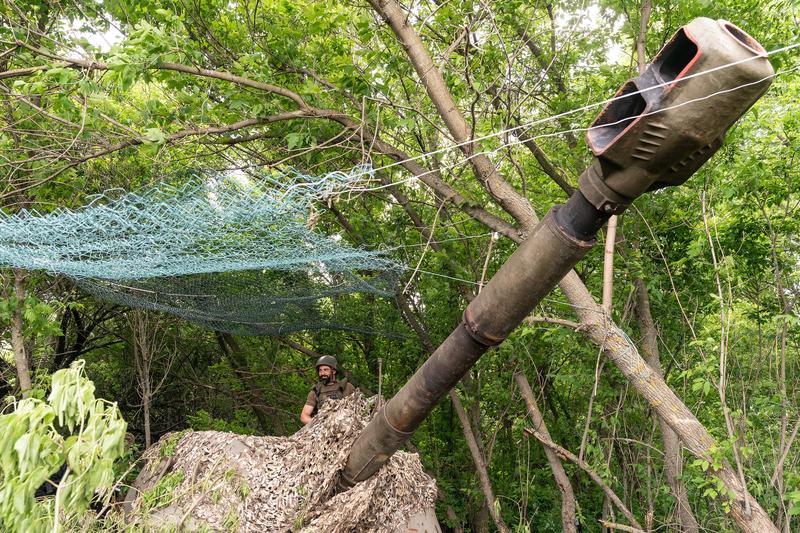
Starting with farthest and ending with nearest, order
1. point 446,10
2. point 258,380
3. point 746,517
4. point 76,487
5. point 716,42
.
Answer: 1. point 258,380
2. point 446,10
3. point 746,517
4. point 76,487
5. point 716,42

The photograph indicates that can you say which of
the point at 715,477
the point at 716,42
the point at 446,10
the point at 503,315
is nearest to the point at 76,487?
the point at 503,315

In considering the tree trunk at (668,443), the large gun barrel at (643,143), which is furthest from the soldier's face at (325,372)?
the large gun barrel at (643,143)

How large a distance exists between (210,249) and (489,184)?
235 cm

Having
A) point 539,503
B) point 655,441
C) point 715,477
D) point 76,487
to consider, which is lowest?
point 539,503

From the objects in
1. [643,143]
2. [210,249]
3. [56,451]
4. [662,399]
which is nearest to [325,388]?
[210,249]

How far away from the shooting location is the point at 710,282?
588cm

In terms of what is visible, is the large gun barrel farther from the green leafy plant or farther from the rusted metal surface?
the green leafy plant

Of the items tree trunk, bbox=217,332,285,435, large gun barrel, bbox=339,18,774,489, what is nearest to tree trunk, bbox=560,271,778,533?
large gun barrel, bbox=339,18,774,489

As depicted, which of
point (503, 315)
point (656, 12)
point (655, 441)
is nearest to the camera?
point (503, 315)

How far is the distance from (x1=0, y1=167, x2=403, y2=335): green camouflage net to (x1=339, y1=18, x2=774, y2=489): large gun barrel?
1254mm

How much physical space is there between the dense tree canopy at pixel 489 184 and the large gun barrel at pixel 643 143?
92 cm

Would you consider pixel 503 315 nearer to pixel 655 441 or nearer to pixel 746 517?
pixel 746 517

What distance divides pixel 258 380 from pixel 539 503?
4.43 meters

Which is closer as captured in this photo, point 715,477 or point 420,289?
point 715,477
